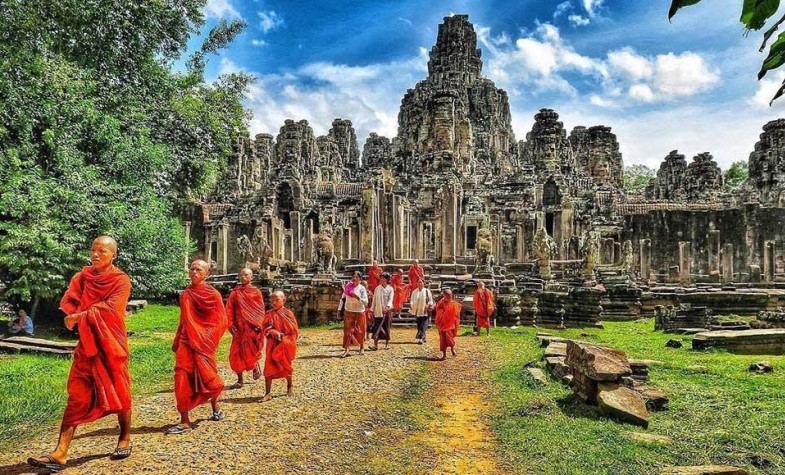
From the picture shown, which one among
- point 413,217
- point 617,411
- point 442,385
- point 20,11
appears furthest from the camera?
point 413,217

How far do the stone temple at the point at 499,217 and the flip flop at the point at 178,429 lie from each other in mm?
10920

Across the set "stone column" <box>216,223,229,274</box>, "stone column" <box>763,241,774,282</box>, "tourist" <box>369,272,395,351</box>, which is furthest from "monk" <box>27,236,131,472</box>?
"stone column" <box>763,241,774,282</box>

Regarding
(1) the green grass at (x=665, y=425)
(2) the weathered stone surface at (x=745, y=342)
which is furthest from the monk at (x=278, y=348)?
(2) the weathered stone surface at (x=745, y=342)

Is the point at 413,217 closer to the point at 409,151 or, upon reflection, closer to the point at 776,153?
→ the point at 409,151

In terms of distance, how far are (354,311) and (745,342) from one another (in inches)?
283

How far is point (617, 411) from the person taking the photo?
564cm

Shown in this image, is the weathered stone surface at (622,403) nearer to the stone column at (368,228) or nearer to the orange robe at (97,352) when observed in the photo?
the orange robe at (97,352)

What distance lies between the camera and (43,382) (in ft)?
25.7

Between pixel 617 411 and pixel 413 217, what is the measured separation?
2158 cm

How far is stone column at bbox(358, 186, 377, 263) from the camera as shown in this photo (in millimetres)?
19875

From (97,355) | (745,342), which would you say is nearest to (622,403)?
(97,355)

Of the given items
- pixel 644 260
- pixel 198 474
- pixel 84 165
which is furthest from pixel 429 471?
pixel 644 260

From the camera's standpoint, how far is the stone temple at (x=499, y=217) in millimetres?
18016

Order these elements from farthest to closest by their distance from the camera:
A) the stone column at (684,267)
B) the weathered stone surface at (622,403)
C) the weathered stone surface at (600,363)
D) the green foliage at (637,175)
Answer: the green foliage at (637,175) → the stone column at (684,267) → the weathered stone surface at (600,363) → the weathered stone surface at (622,403)
